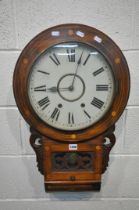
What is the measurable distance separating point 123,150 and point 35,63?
0.48 metres

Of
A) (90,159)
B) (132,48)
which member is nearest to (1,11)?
(132,48)

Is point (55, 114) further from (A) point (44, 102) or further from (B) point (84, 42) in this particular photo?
(B) point (84, 42)

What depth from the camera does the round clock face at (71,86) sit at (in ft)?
2.62

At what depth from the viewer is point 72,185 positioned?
91 cm

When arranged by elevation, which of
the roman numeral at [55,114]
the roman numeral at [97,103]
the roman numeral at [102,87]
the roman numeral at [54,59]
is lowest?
the roman numeral at [55,114]

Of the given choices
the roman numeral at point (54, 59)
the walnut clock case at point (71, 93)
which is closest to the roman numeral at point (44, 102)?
the walnut clock case at point (71, 93)

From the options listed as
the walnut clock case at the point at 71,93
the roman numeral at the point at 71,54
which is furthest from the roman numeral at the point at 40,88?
the roman numeral at the point at 71,54

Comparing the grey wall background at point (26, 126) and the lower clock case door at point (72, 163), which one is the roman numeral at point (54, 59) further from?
the lower clock case door at point (72, 163)

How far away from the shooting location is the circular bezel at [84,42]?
0.78 m

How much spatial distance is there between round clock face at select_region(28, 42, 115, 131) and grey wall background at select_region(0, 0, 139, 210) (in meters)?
0.12

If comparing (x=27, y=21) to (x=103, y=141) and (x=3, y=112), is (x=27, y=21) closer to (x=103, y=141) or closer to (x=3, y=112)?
(x=3, y=112)

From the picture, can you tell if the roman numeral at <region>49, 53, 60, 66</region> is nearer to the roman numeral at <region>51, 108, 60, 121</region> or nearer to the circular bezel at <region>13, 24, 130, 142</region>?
the circular bezel at <region>13, 24, 130, 142</region>

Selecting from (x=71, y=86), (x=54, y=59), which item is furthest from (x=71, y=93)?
(x=54, y=59)

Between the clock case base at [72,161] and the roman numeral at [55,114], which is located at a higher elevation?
the roman numeral at [55,114]
